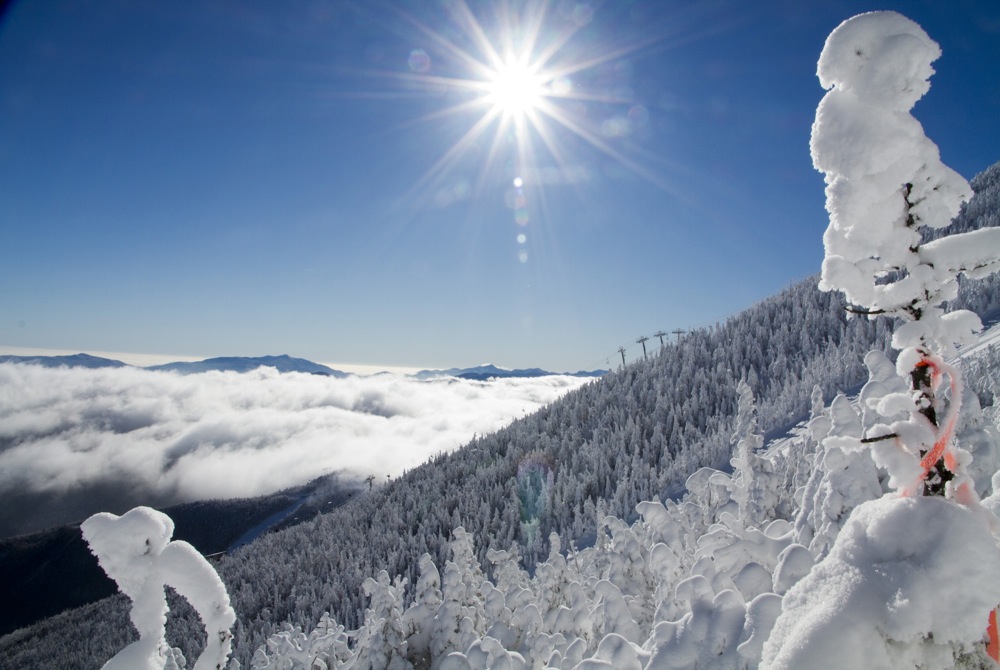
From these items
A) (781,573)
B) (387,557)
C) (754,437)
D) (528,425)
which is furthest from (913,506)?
(528,425)

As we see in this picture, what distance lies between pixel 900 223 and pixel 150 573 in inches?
137

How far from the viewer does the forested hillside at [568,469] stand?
29.9 meters

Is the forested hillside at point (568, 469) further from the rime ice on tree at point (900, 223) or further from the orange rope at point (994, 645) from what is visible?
the rime ice on tree at point (900, 223)

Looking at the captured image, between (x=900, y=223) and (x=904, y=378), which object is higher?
(x=900, y=223)

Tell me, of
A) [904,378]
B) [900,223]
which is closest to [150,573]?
[904,378]

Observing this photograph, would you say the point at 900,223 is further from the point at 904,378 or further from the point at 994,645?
the point at 994,645

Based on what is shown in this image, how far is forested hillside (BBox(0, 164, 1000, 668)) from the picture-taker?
2989cm

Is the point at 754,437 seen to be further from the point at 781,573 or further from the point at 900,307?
the point at 900,307

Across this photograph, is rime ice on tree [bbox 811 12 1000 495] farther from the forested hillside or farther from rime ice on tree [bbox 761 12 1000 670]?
the forested hillside

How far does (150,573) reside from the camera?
249cm

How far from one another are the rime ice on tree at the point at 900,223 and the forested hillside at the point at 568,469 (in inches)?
990

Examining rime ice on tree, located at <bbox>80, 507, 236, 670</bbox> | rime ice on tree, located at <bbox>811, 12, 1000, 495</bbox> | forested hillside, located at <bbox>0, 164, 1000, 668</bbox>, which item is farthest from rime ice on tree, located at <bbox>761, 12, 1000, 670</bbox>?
forested hillside, located at <bbox>0, 164, 1000, 668</bbox>

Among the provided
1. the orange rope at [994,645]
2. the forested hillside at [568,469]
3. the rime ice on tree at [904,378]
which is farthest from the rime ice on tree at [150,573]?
the forested hillside at [568,469]

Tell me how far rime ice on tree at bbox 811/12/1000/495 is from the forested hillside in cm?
2515
